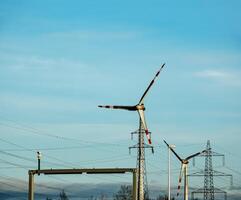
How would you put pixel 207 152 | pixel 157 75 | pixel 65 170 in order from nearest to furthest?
pixel 65 170, pixel 157 75, pixel 207 152

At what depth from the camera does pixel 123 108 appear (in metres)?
129

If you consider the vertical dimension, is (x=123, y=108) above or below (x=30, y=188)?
above

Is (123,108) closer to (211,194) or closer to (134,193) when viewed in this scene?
(134,193)

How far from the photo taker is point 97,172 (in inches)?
4198

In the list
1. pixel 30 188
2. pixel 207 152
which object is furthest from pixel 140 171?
pixel 207 152

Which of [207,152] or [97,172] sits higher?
[207,152]

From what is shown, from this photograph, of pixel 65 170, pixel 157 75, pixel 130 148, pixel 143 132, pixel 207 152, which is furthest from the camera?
pixel 207 152

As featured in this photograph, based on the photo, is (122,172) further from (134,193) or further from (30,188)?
(30,188)

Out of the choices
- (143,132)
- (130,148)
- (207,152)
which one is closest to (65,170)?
(143,132)

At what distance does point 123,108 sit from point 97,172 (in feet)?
78.0

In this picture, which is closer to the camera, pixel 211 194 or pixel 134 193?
pixel 134 193

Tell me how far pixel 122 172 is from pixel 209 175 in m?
66.3

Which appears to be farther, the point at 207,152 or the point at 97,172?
the point at 207,152

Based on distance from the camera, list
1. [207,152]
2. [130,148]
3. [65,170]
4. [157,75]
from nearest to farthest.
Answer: [65,170] → [157,75] → [130,148] → [207,152]
